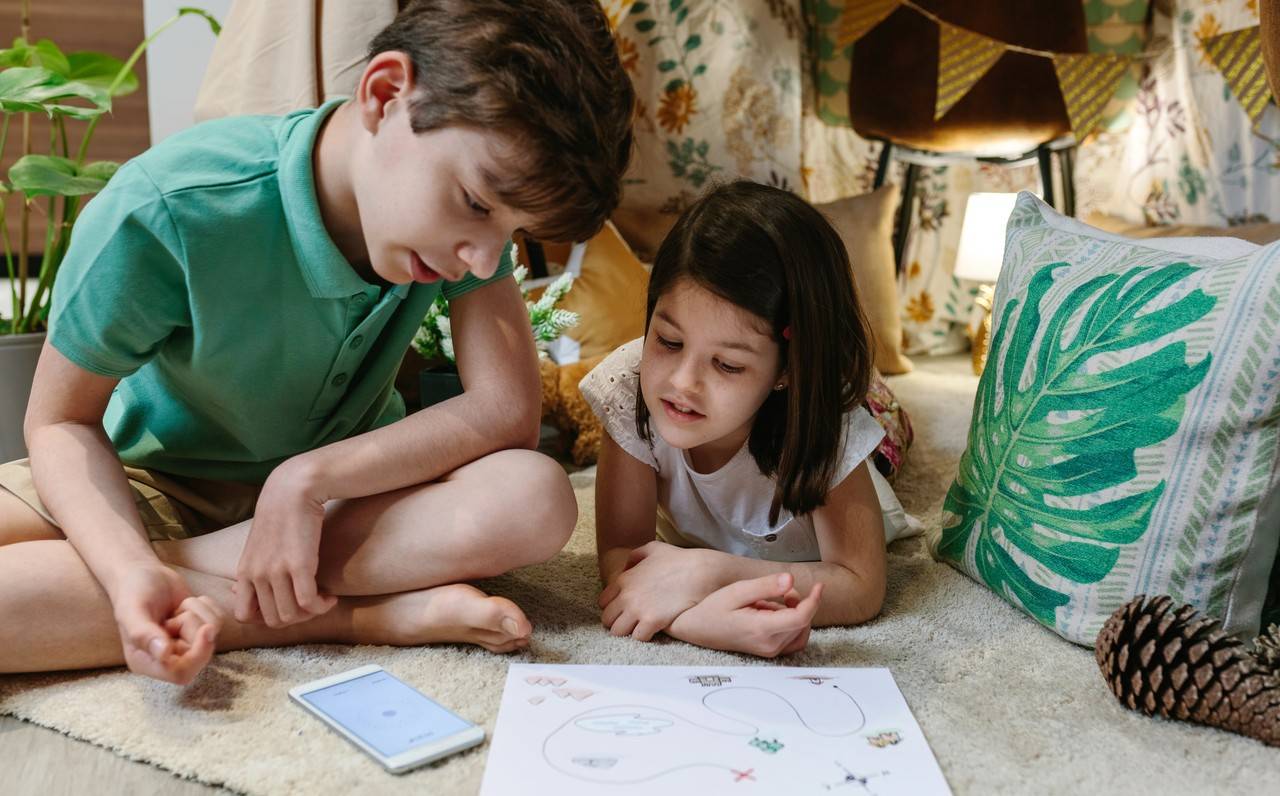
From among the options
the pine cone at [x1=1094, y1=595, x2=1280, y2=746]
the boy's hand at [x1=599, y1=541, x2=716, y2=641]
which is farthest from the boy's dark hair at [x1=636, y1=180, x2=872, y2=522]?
the pine cone at [x1=1094, y1=595, x2=1280, y2=746]

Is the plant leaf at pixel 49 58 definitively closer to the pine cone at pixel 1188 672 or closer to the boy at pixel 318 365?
the boy at pixel 318 365

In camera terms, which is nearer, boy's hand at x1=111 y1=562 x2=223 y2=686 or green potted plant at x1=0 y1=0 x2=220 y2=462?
boy's hand at x1=111 y1=562 x2=223 y2=686

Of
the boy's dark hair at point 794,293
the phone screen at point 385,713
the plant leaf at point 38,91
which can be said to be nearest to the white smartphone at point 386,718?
→ the phone screen at point 385,713

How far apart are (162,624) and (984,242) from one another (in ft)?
6.06

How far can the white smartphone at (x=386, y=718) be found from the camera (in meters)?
0.72

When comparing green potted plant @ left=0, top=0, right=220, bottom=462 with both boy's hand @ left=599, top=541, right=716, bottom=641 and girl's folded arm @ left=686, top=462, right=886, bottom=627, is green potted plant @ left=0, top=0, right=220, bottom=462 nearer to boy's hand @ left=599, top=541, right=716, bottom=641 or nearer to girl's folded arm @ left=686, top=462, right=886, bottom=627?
boy's hand @ left=599, top=541, right=716, bottom=641

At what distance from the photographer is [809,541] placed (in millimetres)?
1086

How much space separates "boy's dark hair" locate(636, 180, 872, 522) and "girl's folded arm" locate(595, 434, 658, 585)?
13cm

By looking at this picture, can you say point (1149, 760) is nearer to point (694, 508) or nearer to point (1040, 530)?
point (1040, 530)

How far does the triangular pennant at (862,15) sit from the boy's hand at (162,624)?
1.94 meters

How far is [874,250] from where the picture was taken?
6.76 feet

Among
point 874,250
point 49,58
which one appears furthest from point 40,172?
point 874,250

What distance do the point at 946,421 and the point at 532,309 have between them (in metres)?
0.79

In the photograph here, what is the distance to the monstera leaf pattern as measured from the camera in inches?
34.9
